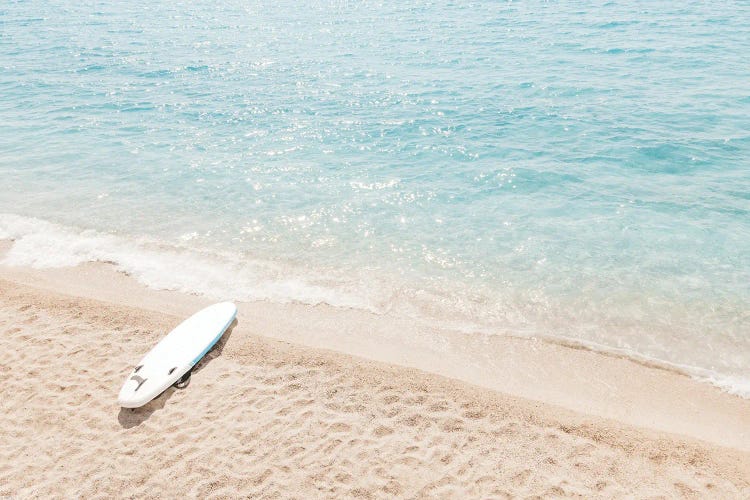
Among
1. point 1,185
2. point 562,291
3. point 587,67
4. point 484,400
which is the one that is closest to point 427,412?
point 484,400

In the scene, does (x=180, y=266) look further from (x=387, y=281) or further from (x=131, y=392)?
(x=387, y=281)

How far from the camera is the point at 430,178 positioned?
50.9 ft

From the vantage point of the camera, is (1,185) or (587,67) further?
(587,67)

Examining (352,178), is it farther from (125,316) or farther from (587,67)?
(587,67)

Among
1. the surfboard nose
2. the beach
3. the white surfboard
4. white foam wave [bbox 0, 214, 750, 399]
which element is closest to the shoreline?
the beach

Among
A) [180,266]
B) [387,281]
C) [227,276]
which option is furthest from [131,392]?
[387,281]

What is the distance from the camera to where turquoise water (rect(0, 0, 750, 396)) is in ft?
35.1

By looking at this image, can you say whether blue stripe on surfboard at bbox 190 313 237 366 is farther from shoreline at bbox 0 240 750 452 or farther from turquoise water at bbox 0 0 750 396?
turquoise water at bbox 0 0 750 396

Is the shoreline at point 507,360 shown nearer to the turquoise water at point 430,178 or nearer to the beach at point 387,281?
the beach at point 387,281

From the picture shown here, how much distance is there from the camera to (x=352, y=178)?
15.7 m

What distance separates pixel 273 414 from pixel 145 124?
16.9 meters

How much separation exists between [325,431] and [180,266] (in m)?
6.64

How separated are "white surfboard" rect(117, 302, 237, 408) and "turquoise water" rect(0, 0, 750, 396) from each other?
1.46 metres

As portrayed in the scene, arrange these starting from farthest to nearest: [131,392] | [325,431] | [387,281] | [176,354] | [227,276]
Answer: [227,276] → [387,281] → [176,354] → [131,392] → [325,431]
